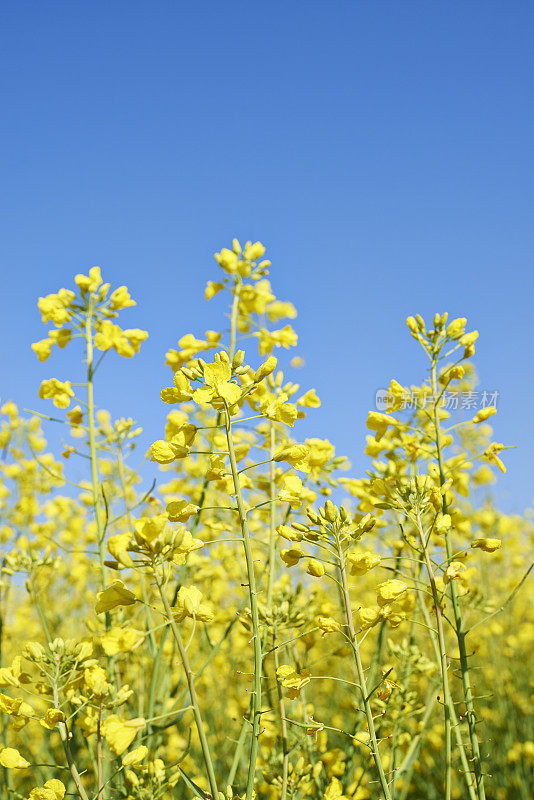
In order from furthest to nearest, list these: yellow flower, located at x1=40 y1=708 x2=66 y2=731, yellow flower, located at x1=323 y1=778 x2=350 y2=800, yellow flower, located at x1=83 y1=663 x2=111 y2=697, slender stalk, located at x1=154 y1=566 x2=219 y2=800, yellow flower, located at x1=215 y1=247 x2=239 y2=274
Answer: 1. yellow flower, located at x1=215 y1=247 x2=239 y2=274
2. yellow flower, located at x1=323 y1=778 x2=350 y2=800
3. yellow flower, located at x1=83 y1=663 x2=111 y2=697
4. yellow flower, located at x1=40 y1=708 x2=66 y2=731
5. slender stalk, located at x1=154 y1=566 x2=219 y2=800

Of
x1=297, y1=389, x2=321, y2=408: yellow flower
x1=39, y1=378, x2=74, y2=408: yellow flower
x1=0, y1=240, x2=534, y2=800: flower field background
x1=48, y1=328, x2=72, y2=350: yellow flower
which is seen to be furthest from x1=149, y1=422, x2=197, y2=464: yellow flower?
x1=48, y1=328, x2=72, y2=350: yellow flower

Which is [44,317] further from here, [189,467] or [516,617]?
[516,617]

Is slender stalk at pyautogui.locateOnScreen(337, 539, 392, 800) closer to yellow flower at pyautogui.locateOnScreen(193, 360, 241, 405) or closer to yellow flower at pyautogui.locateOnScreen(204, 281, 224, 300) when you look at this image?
yellow flower at pyautogui.locateOnScreen(193, 360, 241, 405)

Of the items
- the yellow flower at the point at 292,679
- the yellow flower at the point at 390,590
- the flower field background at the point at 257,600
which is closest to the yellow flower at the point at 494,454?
the flower field background at the point at 257,600

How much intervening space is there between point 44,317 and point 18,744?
15.9 feet

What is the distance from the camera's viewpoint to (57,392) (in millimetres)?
3219

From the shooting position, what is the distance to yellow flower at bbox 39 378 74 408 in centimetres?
317

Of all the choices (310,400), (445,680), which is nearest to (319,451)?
(310,400)

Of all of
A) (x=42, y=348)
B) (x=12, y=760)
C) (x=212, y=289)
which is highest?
(x=212, y=289)

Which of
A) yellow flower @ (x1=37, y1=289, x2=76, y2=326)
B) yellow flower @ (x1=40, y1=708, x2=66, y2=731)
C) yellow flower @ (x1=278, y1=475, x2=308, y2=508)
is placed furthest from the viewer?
yellow flower @ (x1=37, y1=289, x2=76, y2=326)

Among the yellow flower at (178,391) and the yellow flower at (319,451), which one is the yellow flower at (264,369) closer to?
the yellow flower at (178,391)

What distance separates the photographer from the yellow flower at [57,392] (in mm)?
3170

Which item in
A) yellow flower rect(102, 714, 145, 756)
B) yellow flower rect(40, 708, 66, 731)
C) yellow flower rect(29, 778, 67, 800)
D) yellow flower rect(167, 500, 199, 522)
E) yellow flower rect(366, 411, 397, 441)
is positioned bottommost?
yellow flower rect(29, 778, 67, 800)

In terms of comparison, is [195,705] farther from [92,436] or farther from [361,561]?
[92,436]
